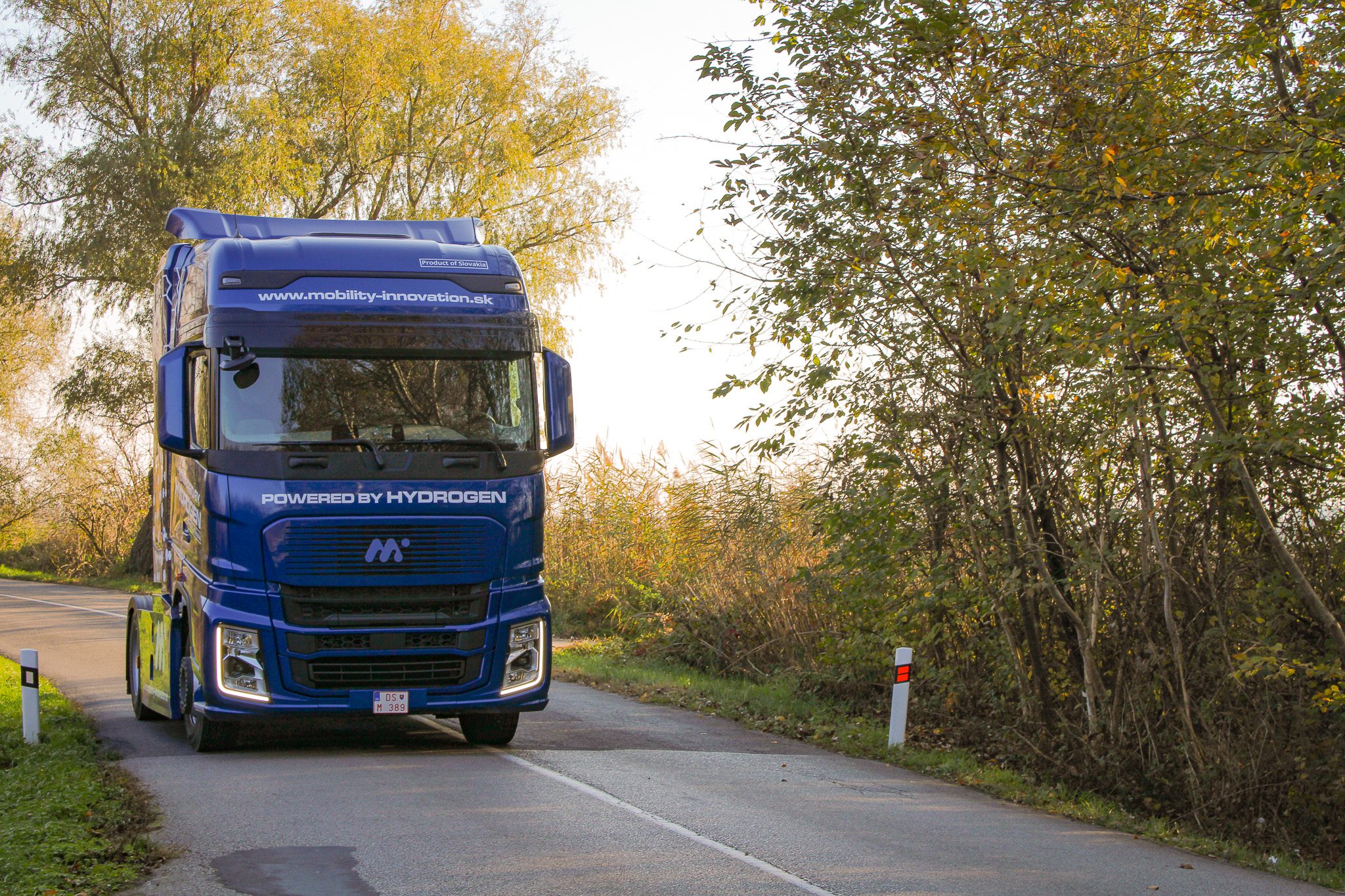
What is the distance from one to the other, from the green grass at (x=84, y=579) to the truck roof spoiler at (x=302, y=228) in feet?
72.0

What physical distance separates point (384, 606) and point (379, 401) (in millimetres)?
1521

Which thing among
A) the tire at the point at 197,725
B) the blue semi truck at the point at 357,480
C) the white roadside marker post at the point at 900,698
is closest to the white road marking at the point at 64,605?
the tire at the point at 197,725

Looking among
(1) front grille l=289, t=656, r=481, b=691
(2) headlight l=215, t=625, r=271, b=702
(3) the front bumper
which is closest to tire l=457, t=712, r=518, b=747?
(3) the front bumper

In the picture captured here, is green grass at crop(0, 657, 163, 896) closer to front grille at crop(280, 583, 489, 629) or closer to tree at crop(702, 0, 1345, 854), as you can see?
front grille at crop(280, 583, 489, 629)

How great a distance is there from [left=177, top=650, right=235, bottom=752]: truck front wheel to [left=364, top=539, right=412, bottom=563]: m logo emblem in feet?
5.45

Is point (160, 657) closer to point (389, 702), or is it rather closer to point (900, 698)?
point (389, 702)

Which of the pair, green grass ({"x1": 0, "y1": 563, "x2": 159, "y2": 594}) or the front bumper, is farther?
green grass ({"x1": 0, "y1": 563, "x2": 159, "y2": 594})

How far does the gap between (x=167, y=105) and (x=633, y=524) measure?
685 inches

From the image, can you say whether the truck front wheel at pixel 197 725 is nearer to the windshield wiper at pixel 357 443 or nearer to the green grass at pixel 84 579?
the windshield wiper at pixel 357 443

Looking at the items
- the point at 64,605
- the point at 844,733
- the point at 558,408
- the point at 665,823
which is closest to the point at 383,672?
the point at 558,408

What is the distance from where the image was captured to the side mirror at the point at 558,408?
10.1 meters

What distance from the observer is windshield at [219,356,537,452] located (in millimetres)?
9508

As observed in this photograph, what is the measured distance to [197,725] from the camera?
400 inches

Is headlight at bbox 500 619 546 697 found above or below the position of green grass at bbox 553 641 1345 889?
above
